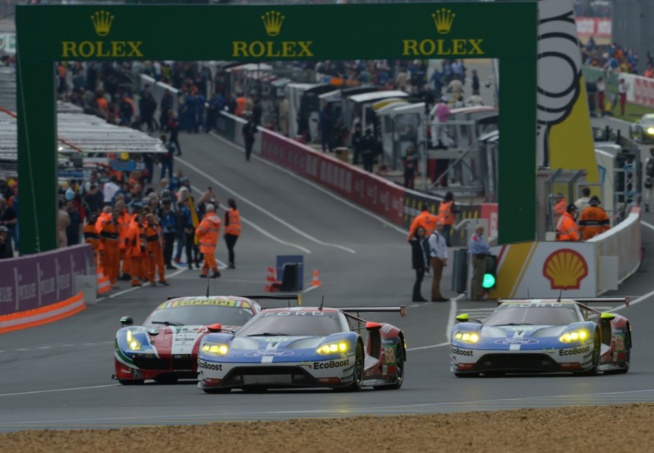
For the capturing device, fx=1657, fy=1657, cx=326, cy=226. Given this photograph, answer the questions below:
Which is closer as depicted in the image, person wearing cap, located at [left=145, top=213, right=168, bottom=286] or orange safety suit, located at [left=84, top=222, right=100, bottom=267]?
person wearing cap, located at [left=145, top=213, right=168, bottom=286]

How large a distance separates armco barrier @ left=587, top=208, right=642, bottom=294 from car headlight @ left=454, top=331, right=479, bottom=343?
1189 centimetres

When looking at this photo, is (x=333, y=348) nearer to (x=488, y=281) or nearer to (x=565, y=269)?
(x=488, y=281)

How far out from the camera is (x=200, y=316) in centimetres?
1967

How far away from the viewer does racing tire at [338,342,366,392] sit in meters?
16.9

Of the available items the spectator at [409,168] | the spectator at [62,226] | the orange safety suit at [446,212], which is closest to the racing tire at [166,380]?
the spectator at [62,226]

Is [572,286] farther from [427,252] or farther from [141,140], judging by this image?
[141,140]

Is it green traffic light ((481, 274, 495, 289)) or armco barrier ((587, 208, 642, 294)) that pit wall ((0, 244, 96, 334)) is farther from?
armco barrier ((587, 208, 642, 294))

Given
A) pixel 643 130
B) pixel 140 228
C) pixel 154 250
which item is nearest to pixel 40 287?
pixel 140 228

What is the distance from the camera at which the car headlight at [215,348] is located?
55.5 feet

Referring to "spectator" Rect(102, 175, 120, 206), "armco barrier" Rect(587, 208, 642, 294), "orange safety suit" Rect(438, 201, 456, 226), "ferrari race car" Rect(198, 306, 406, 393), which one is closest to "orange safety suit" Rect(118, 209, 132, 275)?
"orange safety suit" Rect(438, 201, 456, 226)

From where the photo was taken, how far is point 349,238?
45.5m

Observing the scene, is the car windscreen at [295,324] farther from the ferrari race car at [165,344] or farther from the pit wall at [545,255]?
the pit wall at [545,255]

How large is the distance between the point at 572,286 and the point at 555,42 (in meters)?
12.9

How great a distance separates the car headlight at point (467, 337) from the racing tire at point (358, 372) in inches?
86.9
